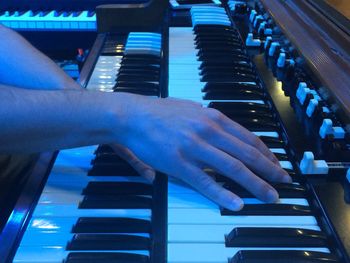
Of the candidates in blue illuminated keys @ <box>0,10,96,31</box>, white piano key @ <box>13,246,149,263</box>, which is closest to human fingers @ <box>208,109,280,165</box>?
white piano key @ <box>13,246,149,263</box>

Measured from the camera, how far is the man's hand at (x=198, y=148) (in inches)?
31.7

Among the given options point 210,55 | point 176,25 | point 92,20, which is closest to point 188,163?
point 210,55

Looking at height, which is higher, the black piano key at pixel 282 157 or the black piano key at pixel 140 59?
the black piano key at pixel 282 157

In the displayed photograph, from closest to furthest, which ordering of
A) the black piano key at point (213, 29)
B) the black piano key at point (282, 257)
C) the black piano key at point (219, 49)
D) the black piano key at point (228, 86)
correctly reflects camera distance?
1. the black piano key at point (282, 257)
2. the black piano key at point (228, 86)
3. the black piano key at point (219, 49)
4. the black piano key at point (213, 29)

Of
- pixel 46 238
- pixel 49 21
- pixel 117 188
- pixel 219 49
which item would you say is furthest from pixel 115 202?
pixel 49 21

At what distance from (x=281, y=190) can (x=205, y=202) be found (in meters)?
0.16

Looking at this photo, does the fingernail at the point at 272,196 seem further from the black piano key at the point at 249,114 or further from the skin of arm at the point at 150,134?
the black piano key at the point at 249,114

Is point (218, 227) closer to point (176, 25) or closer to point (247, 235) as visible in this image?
point (247, 235)

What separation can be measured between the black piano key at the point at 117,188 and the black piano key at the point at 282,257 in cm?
25

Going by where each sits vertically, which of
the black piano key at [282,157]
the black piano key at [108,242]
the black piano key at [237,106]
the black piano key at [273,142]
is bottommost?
the black piano key at [237,106]

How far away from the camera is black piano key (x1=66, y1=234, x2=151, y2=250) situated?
713 mm

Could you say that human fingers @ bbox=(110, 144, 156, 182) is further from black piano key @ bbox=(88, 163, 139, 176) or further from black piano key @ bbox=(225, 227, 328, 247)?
black piano key @ bbox=(225, 227, 328, 247)

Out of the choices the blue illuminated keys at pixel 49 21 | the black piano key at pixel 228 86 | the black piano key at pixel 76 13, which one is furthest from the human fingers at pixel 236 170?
the black piano key at pixel 76 13

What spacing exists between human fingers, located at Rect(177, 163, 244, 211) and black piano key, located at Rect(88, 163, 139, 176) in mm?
141
